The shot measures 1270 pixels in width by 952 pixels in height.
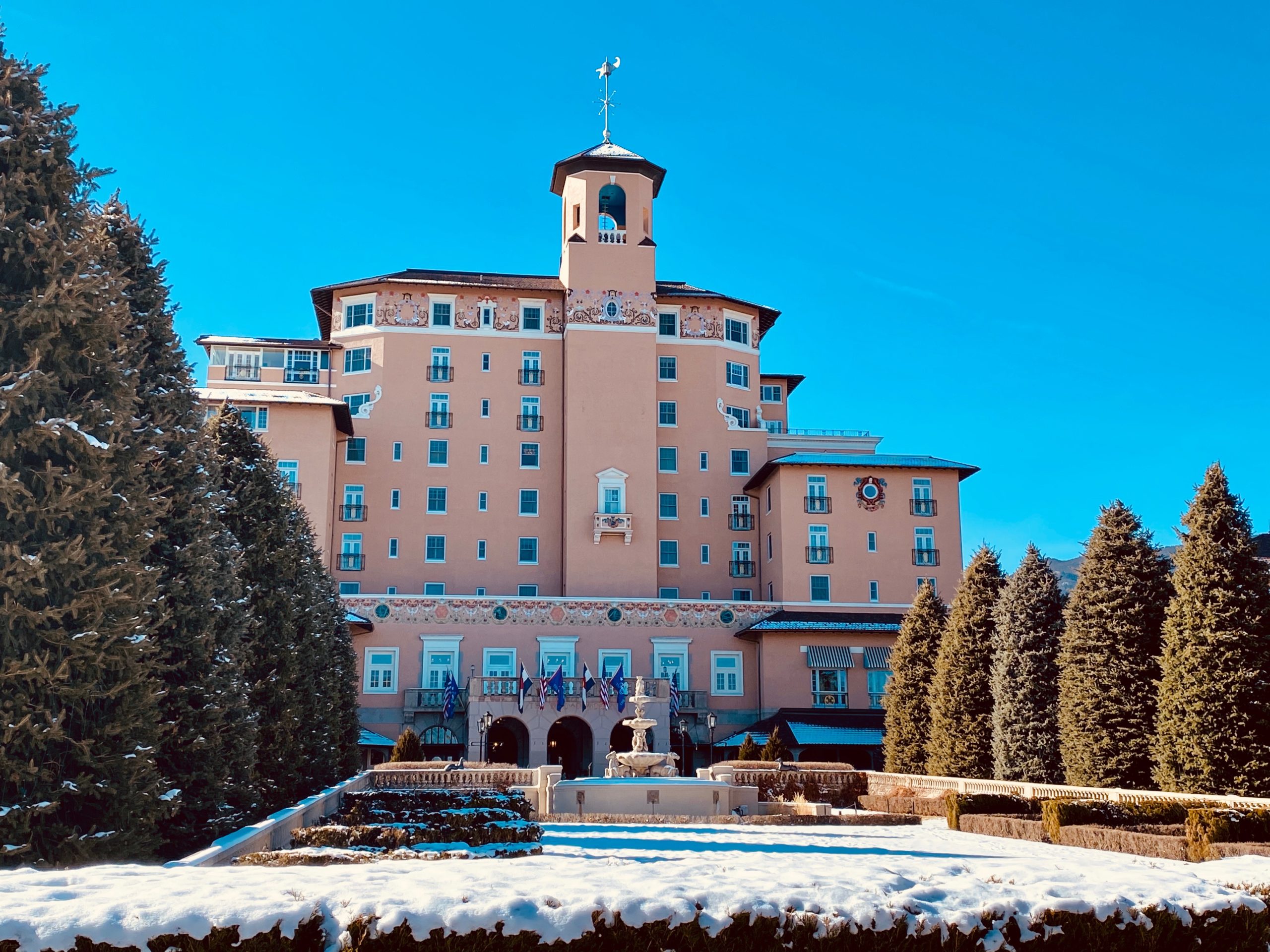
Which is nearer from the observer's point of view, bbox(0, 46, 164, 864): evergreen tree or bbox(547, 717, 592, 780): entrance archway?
bbox(0, 46, 164, 864): evergreen tree

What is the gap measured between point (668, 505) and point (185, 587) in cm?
4763

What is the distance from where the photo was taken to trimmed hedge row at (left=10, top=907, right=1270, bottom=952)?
6637 mm

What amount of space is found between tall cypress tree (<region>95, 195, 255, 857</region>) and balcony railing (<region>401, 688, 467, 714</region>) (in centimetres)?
3634

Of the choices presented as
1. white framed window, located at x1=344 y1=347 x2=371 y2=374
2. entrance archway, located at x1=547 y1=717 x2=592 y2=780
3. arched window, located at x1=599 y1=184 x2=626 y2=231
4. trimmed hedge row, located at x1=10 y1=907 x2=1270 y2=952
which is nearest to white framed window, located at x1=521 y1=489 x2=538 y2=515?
white framed window, located at x1=344 y1=347 x2=371 y2=374

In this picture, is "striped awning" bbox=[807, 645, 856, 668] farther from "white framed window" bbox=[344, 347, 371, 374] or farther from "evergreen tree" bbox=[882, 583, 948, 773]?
"white framed window" bbox=[344, 347, 371, 374]

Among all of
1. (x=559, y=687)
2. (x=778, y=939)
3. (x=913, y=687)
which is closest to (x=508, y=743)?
(x=559, y=687)

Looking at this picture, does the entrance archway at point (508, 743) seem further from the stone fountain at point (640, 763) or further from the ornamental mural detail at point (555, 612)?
the stone fountain at point (640, 763)

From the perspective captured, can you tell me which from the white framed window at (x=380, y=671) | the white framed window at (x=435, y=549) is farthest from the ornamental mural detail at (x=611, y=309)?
the white framed window at (x=380, y=671)

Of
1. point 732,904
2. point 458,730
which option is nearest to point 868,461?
point 458,730

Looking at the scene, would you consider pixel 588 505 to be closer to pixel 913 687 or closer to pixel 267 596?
pixel 913 687

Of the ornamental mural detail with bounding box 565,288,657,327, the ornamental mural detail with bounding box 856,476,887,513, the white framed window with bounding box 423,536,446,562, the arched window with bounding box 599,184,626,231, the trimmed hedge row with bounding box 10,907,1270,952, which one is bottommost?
the trimmed hedge row with bounding box 10,907,1270,952

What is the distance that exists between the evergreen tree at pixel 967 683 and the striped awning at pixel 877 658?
58.1 feet

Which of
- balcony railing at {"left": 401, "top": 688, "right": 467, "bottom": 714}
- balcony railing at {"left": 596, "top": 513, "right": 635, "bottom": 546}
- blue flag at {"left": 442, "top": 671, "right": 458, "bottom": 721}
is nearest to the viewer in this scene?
blue flag at {"left": 442, "top": 671, "right": 458, "bottom": 721}

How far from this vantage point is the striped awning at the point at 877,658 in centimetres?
5519
